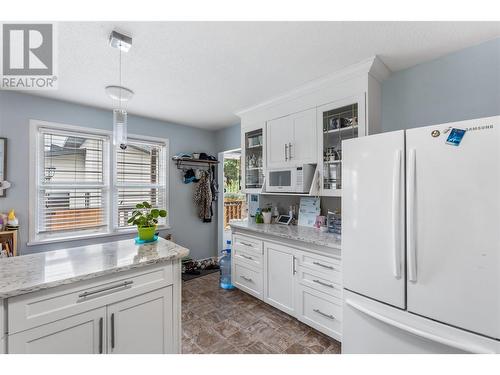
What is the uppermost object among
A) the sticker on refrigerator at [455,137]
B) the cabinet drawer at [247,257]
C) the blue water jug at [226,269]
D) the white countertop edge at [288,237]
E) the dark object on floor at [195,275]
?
the sticker on refrigerator at [455,137]

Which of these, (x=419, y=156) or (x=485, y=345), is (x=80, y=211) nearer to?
(x=419, y=156)

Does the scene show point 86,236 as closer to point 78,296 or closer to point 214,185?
point 214,185

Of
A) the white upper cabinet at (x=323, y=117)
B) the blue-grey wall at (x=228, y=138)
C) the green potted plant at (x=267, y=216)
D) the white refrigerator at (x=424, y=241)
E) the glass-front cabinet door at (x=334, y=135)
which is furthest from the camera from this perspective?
the blue-grey wall at (x=228, y=138)

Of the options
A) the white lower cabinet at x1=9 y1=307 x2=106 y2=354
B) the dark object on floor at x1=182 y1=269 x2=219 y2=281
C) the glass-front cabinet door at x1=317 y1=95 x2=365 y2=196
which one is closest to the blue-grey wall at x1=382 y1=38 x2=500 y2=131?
the glass-front cabinet door at x1=317 y1=95 x2=365 y2=196

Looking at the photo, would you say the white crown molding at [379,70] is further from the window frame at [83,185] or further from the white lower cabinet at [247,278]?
the window frame at [83,185]

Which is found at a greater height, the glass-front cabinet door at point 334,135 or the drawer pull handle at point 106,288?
the glass-front cabinet door at point 334,135

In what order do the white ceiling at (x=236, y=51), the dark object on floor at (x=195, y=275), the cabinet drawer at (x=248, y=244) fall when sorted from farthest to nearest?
1. the dark object on floor at (x=195, y=275)
2. the cabinet drawer at (x=248, y=244)
3. the white ceiling at (x=236, y=51)

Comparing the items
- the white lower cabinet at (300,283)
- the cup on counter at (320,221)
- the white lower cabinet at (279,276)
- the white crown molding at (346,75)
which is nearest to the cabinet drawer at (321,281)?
the white lower cabinet at (300,283)

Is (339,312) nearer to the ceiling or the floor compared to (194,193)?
nearer to the floor

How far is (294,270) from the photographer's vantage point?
2238mm

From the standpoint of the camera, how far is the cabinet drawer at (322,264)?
1900mm

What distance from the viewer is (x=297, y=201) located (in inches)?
116

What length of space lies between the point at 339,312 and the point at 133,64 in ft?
8.80
